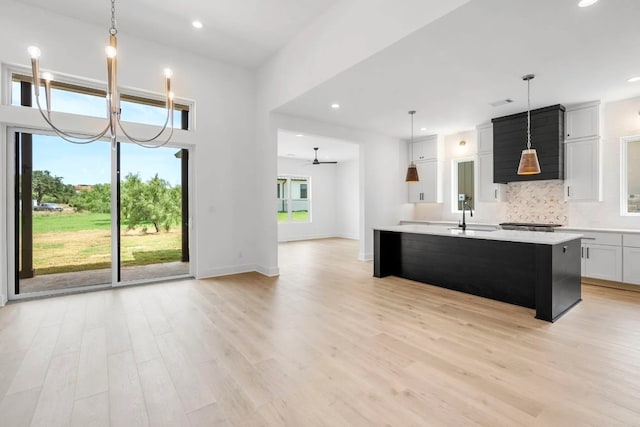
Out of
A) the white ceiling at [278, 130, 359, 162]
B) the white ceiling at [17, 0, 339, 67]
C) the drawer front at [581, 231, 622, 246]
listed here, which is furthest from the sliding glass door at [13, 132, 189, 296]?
the drawer front at [581, 231, 622, 246]

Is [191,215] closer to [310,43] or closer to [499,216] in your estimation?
[310,43]

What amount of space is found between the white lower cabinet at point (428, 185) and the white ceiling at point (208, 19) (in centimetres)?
441

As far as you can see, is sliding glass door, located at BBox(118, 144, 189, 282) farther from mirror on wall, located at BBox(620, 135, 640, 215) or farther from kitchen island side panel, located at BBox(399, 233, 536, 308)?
mirror on wall, located at BBox(620, 135, 640, 215)

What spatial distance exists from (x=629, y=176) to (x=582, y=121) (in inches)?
45.5

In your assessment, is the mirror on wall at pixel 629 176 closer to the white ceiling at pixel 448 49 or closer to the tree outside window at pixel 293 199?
the white ceiling at pixel 448 49

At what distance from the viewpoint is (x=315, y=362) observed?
235cm

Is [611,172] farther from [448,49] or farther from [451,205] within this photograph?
[448,49]

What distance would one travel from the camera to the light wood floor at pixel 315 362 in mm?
1779

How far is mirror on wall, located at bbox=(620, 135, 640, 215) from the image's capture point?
15.7ft

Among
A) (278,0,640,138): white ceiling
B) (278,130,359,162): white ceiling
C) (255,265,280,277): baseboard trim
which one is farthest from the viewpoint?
(278,130,359,162): white ceiling

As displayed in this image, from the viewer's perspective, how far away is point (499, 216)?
6316mm

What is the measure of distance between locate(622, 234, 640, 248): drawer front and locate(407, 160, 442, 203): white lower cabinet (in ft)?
10.9

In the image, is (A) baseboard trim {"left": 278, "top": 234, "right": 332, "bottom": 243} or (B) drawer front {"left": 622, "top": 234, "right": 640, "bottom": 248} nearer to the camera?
(B) drawer front {"left": 622, "top": 234, "right": 640, "bottom": 248}

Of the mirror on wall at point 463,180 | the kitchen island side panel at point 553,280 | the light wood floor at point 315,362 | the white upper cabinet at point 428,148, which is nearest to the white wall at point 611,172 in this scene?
the light wood floor at point 315,362
